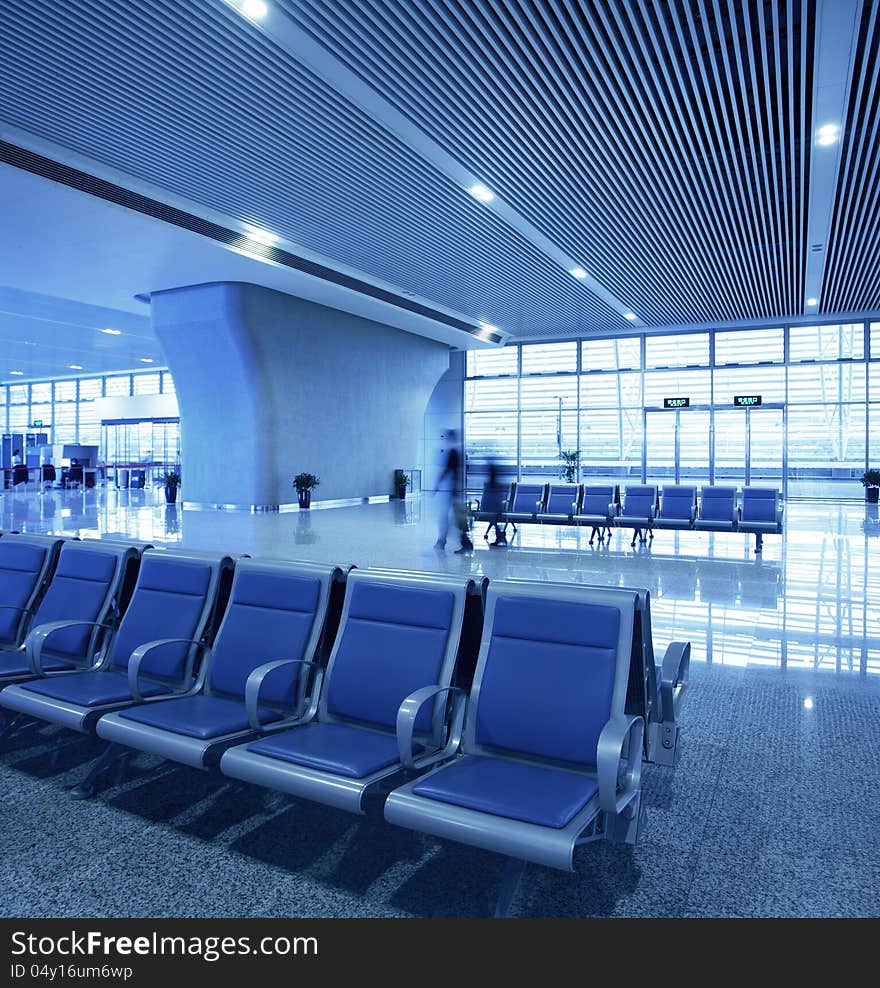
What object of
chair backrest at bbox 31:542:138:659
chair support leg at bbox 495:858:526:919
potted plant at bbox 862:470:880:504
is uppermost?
potted plant at bbox 862:470:880:504

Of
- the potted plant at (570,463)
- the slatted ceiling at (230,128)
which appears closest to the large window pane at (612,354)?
the potted plant at (570,463)

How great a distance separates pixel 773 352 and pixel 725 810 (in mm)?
19142

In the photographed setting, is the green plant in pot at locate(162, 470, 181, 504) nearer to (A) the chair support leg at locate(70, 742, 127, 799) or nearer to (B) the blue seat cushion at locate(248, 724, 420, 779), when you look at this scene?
(A) the chair support leg at locate(70, 742, 127, 799)

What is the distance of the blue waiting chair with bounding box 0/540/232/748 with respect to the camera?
327 cm

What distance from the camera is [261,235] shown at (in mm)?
12047

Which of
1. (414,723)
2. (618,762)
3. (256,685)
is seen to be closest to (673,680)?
(618,762)

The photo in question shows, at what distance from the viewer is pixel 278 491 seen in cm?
1678

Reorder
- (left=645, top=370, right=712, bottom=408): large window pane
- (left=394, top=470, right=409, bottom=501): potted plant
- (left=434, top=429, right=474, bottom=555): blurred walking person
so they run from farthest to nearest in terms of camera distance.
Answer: (left=394, top=470, right=409, bottom=501): potted plant → (left=645, top=370, right=712, bottom=408): large window pane → (left=434, top=429, right=474, bottom=555): blurred walking person

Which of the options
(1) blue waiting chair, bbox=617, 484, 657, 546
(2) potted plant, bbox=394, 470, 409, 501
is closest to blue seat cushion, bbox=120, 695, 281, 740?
(1) blue waiting chair, bbox=617, 484, 657, 546

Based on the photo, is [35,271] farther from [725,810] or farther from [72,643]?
[725,810]

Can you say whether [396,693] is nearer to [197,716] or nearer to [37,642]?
[197,716]

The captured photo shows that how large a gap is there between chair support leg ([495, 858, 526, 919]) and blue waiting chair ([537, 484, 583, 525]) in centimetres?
983

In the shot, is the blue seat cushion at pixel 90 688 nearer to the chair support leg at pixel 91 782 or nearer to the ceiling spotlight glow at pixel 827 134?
the chair support leg at pixel 91 782

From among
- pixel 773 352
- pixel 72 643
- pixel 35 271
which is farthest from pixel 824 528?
pixel 35 271
